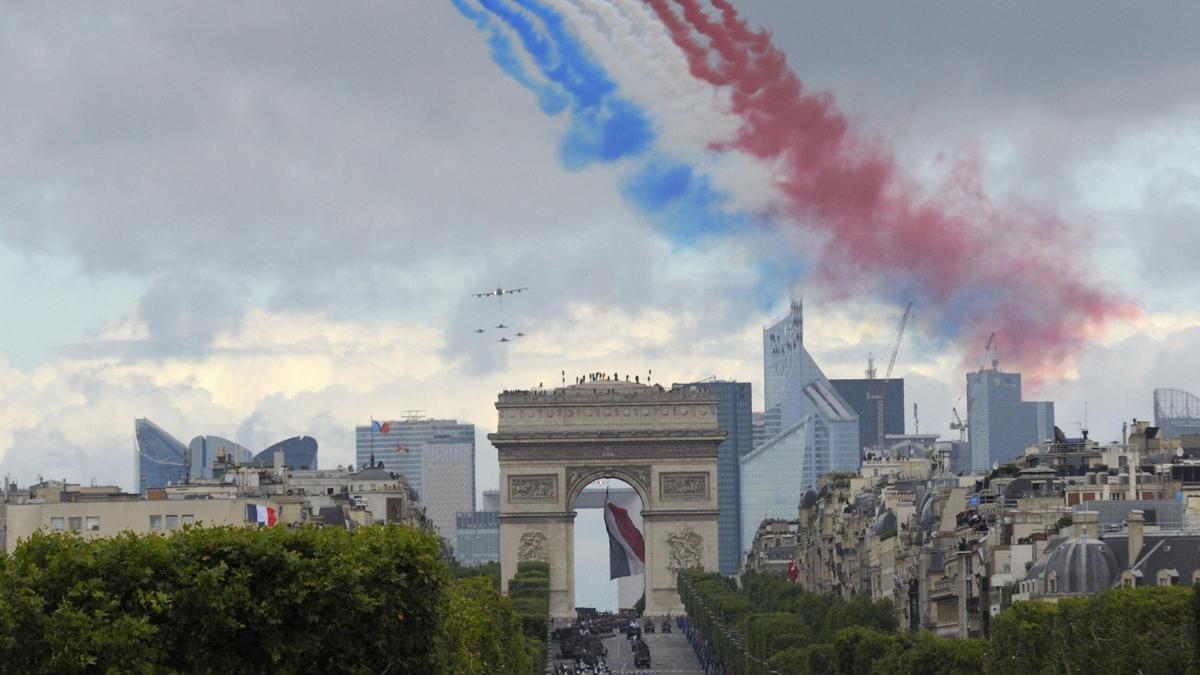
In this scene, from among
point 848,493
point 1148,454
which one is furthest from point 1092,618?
point 848,493

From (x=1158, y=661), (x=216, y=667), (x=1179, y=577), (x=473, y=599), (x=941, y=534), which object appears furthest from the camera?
(x=941, y=534)

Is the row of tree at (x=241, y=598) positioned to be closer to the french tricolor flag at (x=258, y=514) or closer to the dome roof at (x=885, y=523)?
the french tricolor flag at (x=258, y=514)

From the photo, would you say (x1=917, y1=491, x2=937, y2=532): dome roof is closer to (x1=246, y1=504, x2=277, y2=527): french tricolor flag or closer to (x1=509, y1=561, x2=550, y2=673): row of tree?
(x1=509, y1=561, x2=550, y2=673): row of tree

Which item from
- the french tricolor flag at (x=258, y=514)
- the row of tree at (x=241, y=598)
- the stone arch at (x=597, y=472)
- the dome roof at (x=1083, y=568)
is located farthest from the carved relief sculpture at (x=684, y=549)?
the row of tree at (x=241, y=598)

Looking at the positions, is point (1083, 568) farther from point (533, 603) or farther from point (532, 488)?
point (532, 488)

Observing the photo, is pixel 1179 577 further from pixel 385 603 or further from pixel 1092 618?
pixel 385 603

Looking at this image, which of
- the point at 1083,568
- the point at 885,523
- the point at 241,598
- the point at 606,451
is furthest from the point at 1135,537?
the point at 606,451
